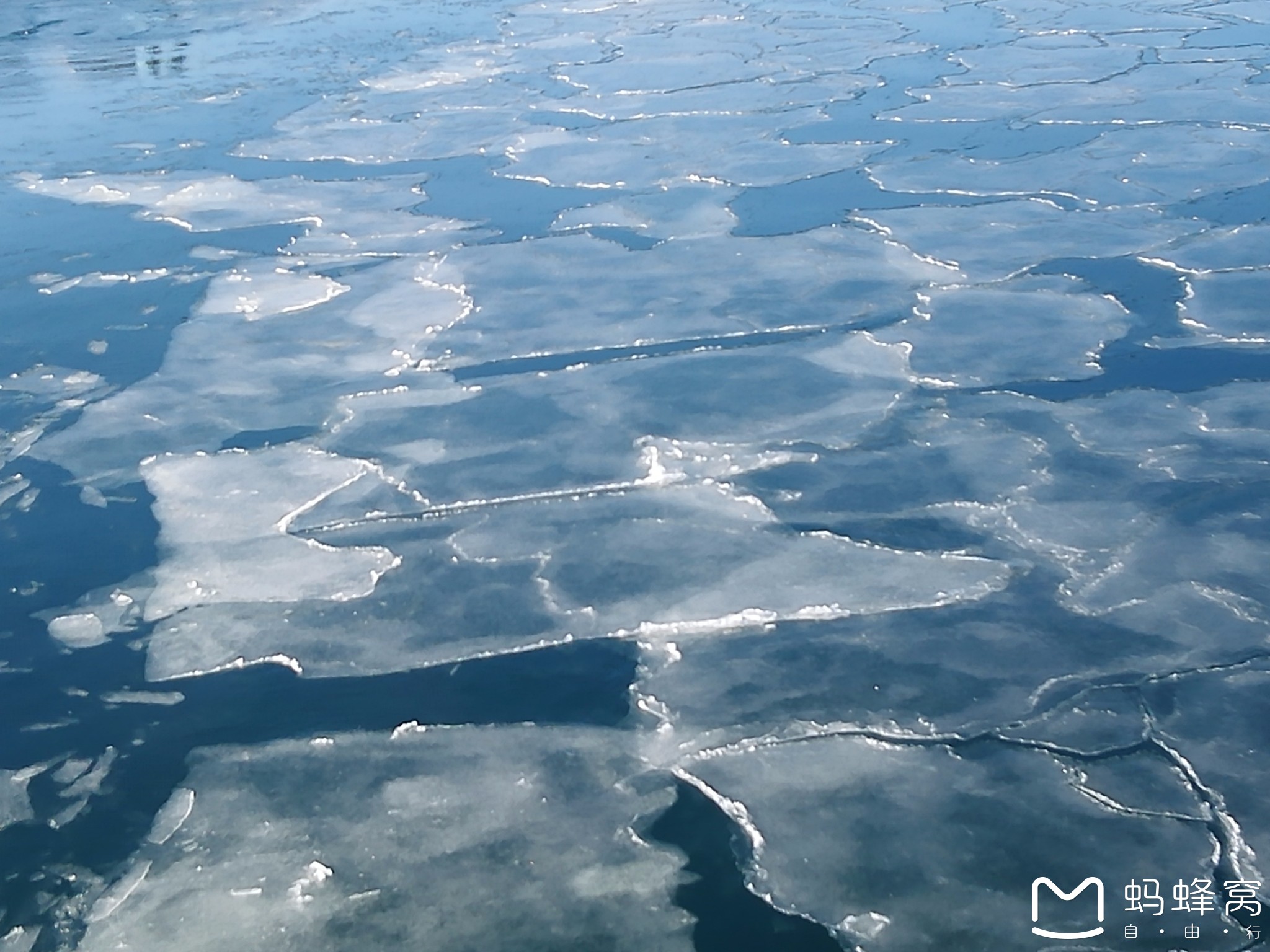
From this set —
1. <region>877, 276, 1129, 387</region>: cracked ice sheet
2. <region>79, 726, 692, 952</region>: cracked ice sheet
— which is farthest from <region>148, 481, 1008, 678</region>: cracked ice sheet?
<region>877, 276, 1129, 387</region>: cracked ice sheet

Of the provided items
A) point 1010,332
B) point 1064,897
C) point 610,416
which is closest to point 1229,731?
point 1064,897

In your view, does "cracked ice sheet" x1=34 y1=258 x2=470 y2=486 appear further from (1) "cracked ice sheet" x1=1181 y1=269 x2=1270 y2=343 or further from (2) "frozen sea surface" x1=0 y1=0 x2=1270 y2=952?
(1) "cracked ice sheet" x1=1181 y1=269 x2=1270 y2=343

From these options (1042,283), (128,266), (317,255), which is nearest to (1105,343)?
(1042,283)

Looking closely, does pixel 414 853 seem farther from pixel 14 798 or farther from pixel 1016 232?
pixel 1016 232

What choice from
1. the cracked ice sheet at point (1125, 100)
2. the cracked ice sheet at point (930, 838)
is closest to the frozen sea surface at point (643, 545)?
the cracked ice sheet at point (930, 838)

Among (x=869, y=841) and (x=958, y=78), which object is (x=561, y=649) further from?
(x=958, y=78)

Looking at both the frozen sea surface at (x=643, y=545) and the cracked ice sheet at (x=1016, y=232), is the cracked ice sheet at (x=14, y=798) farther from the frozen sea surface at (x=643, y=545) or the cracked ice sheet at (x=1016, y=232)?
the cracked ice sheet at (x=1016, y=232)
